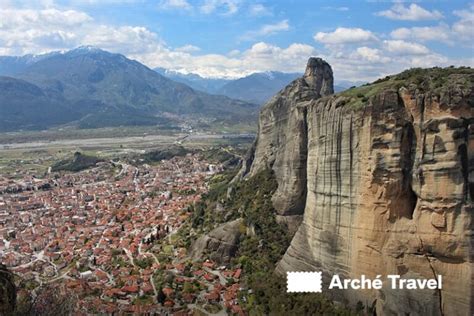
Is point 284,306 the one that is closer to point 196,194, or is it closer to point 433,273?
point 433,273

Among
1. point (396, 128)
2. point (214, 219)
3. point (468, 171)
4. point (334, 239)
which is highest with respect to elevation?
point (396, 128)

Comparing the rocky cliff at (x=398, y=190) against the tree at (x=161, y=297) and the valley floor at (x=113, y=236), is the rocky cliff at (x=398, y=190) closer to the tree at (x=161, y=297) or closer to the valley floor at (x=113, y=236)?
the valley floor at (x=113, y=236)

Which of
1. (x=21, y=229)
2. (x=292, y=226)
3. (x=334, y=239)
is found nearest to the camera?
(x=334, y=239)

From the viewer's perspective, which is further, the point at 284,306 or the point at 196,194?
the point at 196,194

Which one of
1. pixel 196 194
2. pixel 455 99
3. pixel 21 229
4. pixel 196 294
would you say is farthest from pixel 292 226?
pixel 21 229

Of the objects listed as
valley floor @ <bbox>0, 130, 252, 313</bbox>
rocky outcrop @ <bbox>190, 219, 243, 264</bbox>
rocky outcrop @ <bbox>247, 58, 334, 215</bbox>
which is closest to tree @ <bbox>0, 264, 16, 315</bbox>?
valley floor @ <bbox>0, 130, 252, 313</bbox>
